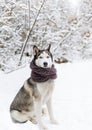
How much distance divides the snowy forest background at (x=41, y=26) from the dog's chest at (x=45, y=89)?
313 cm

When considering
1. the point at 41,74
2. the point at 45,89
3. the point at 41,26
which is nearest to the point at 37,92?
the point at 45,89

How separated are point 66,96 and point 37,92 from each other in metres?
1.46

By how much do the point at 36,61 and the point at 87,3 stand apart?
5572 millimetres

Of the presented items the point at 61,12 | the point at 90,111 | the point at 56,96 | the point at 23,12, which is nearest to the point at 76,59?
the point at 61,12

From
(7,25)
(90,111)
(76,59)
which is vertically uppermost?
(7,25)

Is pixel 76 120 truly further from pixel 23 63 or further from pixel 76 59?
pixel 76 59

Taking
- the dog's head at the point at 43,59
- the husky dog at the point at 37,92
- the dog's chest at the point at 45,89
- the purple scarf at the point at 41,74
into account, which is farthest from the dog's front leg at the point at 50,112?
the dog's head at the point at 43,59

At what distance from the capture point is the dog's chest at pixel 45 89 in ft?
19.4

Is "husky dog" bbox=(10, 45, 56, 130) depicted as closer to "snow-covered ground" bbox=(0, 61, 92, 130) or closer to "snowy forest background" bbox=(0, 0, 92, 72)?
"snow-covered ground" bbox=(0, 61, 92, 130)

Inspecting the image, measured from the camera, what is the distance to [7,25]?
940cm

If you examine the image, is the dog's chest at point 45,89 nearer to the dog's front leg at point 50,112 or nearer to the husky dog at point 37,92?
the husky dog at point 37,92

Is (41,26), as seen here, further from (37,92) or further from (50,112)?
(37,92)

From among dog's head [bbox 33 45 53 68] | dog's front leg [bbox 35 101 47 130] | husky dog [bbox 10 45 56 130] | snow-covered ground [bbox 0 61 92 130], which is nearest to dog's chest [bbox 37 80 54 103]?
husky dog [bbox 10 45 56 130]

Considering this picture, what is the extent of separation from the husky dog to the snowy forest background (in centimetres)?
301
